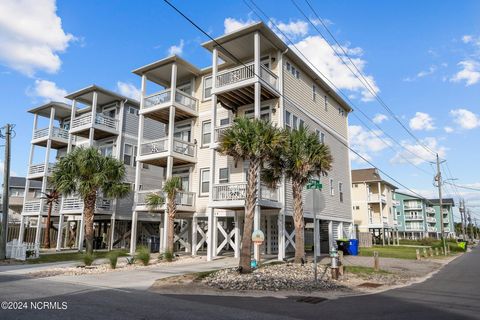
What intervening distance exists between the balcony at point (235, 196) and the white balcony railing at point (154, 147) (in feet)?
20.5

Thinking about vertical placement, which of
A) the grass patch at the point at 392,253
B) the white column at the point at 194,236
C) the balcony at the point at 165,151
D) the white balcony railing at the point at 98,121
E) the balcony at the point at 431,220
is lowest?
the grass patch at the point at 392,253

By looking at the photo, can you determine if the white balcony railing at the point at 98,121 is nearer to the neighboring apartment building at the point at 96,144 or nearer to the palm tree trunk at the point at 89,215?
the neighboring apartment building at the point at 96,144

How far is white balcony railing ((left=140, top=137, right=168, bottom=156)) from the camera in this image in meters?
25.3

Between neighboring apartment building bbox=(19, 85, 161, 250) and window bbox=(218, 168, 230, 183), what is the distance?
11732 millimetres

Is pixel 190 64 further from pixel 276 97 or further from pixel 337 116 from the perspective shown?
pixel 337 116

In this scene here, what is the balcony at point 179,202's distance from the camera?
23734 millimetres

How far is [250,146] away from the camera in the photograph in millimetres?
14969

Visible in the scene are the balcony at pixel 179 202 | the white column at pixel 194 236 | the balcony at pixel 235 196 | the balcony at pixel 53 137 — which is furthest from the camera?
the balcony at pixel 53 137

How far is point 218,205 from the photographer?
66.9 feet

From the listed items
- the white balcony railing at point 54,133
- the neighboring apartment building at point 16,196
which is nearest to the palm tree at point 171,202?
the white balcony railing at point 54,133

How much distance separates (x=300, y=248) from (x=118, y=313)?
11304mm

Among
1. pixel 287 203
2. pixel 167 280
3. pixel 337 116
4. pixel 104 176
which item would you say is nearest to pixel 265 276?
pixel 167 280

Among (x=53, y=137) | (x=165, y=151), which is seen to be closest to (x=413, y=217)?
(x=165, y=151)

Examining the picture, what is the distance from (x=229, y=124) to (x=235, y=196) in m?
5.71
